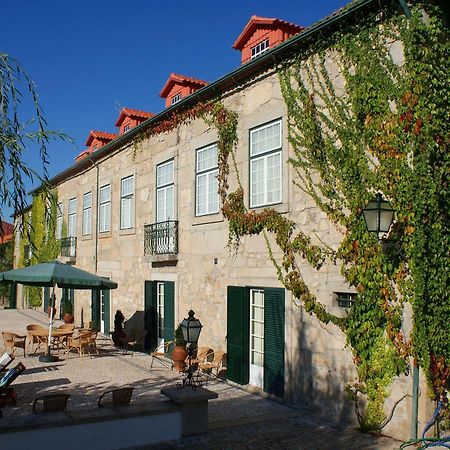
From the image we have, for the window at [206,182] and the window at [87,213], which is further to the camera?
the window at [87,213]

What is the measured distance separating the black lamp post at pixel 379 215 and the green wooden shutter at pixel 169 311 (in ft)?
24.9

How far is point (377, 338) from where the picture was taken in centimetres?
821

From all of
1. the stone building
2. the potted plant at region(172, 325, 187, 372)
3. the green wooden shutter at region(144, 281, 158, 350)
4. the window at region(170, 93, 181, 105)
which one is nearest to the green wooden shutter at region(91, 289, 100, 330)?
the stone building

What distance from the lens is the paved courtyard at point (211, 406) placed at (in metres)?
7.52

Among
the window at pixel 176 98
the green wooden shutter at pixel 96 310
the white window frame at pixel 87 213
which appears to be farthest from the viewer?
the white window frame at pixel 87 213

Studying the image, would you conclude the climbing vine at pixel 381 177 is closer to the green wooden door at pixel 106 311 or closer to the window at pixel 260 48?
the window at pixel 260 48

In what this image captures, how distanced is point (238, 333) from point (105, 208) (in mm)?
9810

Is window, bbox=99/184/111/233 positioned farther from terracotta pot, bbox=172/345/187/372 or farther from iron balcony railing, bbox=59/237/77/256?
terracotta pot, bbox=172/345/187/372

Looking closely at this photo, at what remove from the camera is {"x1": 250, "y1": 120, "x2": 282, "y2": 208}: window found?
416 inches

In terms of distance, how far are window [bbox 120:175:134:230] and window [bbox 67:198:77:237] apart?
5.87m

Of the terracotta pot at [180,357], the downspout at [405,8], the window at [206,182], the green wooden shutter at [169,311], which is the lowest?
the terracotta pot at [180,357]

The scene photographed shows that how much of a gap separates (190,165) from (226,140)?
185 cm

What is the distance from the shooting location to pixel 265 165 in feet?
35.7

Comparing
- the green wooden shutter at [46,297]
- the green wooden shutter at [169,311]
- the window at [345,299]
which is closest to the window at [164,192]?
the green wooden shutter at [169,311]
